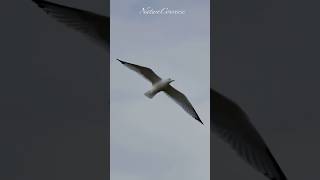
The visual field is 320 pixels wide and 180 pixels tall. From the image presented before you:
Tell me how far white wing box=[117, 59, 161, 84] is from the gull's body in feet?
0.10

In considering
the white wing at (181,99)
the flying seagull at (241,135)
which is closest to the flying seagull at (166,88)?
the white wing at (181,99)

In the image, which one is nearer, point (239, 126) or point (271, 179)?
point (271, 179)

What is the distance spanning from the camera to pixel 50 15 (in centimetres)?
269

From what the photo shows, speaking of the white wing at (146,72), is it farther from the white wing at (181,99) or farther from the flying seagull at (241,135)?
the flying seagull at (241,135)

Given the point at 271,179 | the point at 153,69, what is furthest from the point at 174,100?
the point at 271,179

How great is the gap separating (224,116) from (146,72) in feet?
1.41

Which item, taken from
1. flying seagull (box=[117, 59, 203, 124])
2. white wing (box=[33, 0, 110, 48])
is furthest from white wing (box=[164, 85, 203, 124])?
white wing (box=[33, 0, 110, 48])

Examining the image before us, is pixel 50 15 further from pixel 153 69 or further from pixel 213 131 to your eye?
pixel 213 131

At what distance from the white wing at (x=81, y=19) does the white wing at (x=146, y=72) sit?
0.15 meters

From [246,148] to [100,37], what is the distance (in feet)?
2.86

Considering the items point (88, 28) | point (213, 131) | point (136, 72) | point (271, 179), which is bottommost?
point (271, 179)

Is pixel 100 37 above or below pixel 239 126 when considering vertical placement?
above

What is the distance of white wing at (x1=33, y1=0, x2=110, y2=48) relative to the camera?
270cm

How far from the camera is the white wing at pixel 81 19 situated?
2697 mm
